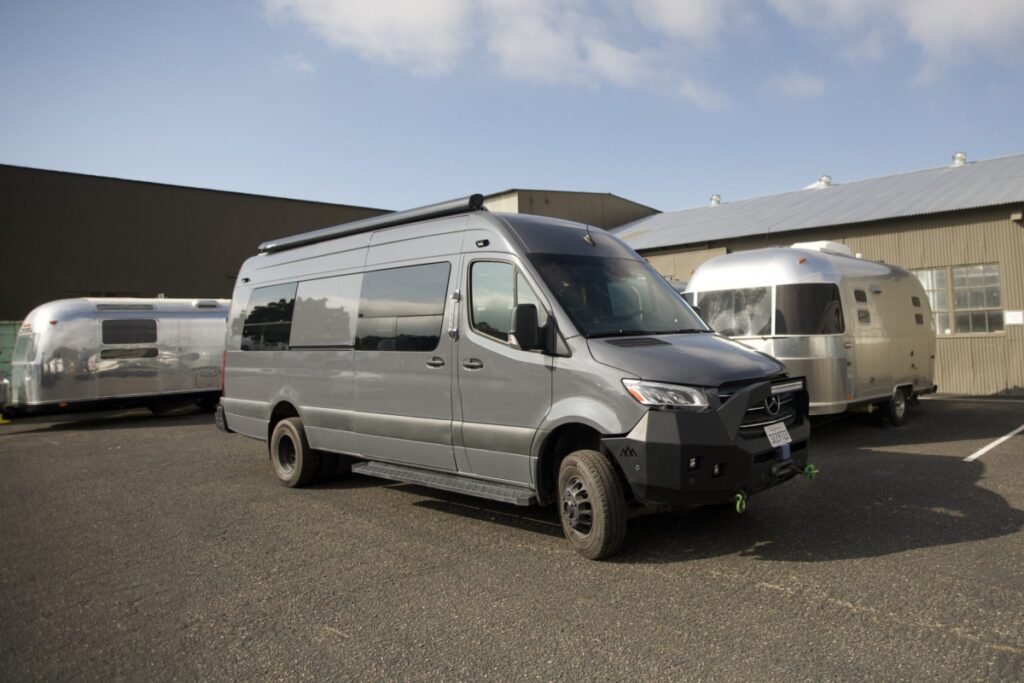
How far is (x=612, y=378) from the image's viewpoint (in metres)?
4.95

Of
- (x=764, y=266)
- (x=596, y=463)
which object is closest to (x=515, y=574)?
(x=596, y=463)

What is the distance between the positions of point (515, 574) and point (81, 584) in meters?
2.98

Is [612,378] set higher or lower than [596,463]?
higher

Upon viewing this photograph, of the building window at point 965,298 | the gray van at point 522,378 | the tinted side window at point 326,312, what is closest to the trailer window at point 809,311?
the gray van at point 522,378

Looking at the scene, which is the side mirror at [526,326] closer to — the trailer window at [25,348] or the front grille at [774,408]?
the front grille at [774,408]

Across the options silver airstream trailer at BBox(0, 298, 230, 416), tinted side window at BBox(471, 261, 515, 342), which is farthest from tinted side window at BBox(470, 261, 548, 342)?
silver airstream trailer at BBox(0, 298, 230, 416)

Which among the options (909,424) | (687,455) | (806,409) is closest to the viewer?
(687,455)

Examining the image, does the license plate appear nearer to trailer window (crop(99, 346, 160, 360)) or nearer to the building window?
the building window

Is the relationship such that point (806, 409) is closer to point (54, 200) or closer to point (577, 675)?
point (577, 675)

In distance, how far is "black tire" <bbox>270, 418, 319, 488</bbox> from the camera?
782cm

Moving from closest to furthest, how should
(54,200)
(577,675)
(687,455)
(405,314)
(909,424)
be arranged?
(577,675)
(687,455)
(405,314)
(909,424)
(54,200)

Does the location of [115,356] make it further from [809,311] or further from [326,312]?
[809,311]

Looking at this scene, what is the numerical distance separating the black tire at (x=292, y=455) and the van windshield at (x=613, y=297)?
12.1 ft

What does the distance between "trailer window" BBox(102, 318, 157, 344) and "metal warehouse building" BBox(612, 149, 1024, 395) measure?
1514 cm
